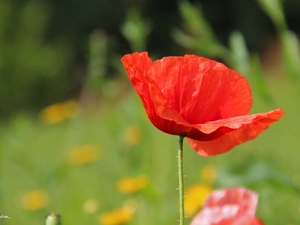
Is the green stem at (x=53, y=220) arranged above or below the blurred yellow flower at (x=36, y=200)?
below

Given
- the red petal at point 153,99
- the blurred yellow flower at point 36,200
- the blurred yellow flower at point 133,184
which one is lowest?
the red petal at point 153,99

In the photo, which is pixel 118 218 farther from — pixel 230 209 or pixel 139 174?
pixel 230 209

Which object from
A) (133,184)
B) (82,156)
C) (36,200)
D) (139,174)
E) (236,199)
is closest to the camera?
(236,199)

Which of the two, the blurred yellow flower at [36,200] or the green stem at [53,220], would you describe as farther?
the blurred yellow flower at [36,200]

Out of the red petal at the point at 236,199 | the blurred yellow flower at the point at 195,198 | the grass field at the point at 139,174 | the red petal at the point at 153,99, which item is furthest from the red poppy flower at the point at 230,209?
the blurred yellow flower at the point at 195,198

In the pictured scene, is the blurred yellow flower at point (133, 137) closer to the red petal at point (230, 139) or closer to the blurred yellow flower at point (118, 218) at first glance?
the blurred yellow flower at point (118, 218)

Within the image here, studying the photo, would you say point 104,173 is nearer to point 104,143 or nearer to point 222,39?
point 104,143

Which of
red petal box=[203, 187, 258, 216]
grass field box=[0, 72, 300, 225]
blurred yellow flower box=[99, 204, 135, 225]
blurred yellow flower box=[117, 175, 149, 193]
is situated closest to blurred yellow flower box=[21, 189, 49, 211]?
grass field box=[0, 72, 300, 225]

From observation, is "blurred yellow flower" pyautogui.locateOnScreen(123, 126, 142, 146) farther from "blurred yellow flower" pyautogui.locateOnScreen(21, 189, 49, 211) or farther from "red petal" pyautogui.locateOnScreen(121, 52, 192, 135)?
"red petal" pyautogui.locateOnScreen(121, 52, 192, 135)

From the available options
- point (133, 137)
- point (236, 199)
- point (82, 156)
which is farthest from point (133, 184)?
point (236, 199)
